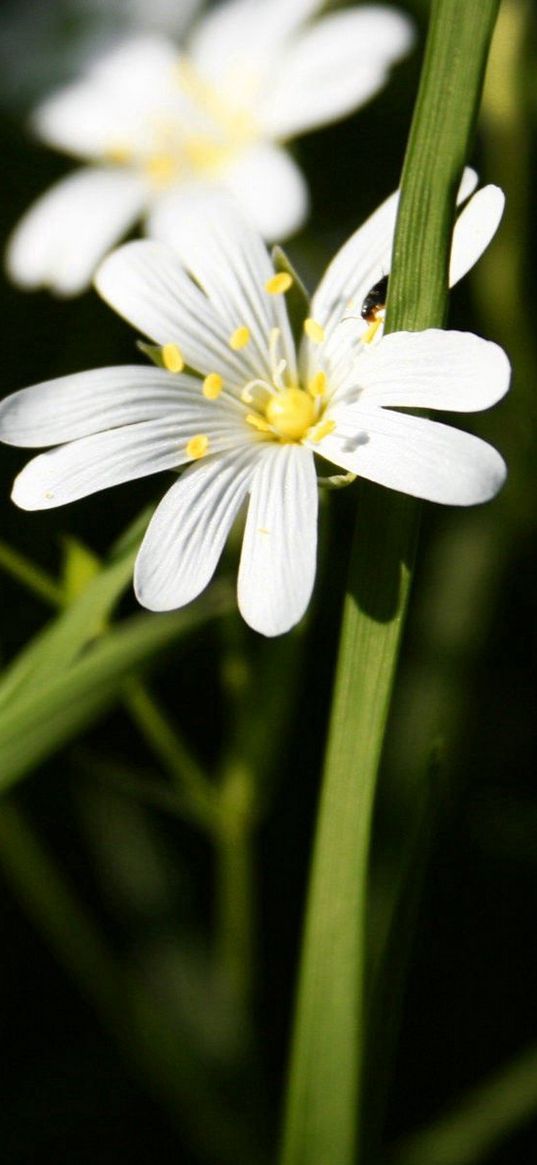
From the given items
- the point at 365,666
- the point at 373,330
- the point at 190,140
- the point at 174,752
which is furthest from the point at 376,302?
the point at 190,140

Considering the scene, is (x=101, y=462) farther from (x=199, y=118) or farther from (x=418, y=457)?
(x=199, y=118)

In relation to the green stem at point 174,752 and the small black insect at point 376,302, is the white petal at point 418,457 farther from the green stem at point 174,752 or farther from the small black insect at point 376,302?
the green stem at point 174,752

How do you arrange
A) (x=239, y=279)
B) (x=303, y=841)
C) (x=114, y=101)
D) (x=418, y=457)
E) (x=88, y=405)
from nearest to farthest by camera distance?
(x=418, y=457) → (x=88, y=405) → (x=239, y=279) → (x=303, y=841) → (x=114, y=101)

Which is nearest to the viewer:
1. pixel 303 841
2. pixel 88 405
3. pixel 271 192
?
pixel 88 405

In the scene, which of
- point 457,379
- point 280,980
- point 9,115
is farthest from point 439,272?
point 9,115

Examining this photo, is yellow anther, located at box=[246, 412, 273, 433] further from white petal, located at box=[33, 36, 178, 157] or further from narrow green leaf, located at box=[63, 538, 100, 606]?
white petal, located at box=[33, 36, 178, 157]

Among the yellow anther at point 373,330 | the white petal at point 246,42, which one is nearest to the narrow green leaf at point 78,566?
the yellow anther at point 373,330
